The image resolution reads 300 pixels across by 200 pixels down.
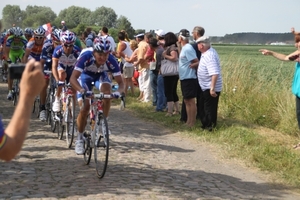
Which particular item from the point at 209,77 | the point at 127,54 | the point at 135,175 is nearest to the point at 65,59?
the point at 209,77

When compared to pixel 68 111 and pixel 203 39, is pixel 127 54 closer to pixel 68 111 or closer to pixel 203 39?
pixel 203 39

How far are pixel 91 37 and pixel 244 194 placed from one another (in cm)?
1172

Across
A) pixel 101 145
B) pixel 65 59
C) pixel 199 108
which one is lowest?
pixel 101 145

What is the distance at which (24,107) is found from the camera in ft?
10.3

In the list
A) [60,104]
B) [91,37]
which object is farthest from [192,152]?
[91,37]

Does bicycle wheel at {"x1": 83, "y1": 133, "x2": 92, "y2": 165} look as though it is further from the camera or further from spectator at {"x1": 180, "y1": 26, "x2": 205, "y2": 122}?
the camera

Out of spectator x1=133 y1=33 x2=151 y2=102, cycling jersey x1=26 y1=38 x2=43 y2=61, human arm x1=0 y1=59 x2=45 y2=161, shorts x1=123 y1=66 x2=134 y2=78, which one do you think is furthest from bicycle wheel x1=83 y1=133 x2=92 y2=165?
shorts x1=123 y1=66 x2=134 y2=78

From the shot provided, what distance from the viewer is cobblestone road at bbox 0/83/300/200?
7363 millimetres

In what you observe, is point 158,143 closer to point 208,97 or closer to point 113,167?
point 208,97

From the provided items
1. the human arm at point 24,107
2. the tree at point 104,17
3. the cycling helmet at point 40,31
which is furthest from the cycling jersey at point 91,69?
the tree at point 104,17

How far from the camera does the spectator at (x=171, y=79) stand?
44.7 feet

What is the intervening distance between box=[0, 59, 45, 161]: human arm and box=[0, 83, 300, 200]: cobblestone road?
12.9 feet

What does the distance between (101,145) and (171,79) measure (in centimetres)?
623

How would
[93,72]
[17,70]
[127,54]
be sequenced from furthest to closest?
[127,54] < [93,72] < [17,70]
